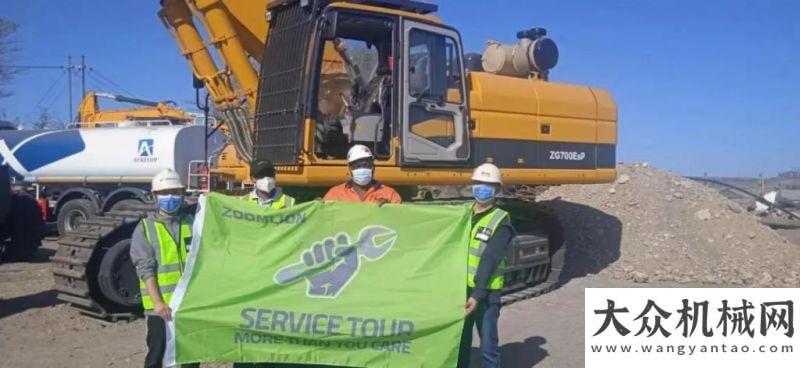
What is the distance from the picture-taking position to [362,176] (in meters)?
6.50

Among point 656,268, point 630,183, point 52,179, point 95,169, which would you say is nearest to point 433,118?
point 656,268

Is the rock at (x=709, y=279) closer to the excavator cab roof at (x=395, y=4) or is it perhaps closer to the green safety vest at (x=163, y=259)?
the excavator cab roof at (x=395, y=4)

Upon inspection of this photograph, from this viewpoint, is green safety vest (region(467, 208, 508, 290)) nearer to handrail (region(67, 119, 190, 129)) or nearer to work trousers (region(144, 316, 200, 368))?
work trousers (region(144, 316, 200, 368))

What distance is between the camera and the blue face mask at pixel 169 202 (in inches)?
219

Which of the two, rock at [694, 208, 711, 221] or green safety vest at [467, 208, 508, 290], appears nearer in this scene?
green safety vest at [467, 208, 508, 290]

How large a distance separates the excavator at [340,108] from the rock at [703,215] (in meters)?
6.12

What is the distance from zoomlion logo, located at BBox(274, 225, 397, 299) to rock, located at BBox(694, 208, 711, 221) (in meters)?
11.2

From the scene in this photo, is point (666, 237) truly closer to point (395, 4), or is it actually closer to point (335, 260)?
point (395, 4)

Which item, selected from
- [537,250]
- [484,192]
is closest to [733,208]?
[537,250]

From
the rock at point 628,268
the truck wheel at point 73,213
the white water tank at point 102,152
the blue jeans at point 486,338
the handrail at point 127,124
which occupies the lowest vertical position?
the rock at point 628,268

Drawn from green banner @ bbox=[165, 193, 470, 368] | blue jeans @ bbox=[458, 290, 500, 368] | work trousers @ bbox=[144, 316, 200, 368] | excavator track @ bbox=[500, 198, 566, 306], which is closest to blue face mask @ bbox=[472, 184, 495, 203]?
green banner @ bbox=[165, 193, 470, 368]

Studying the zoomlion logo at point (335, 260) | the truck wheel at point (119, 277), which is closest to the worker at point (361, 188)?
the zoomlion logo at point (335, 260)

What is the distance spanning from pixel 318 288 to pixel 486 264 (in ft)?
4.24

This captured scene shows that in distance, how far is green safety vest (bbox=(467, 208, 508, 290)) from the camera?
5910mm
